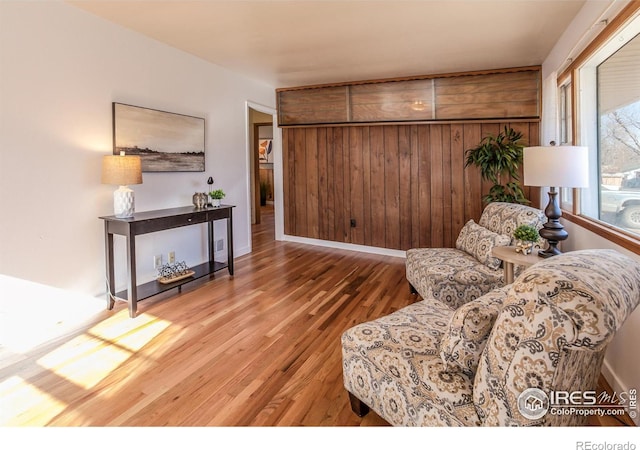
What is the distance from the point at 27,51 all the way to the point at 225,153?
2.24 metres

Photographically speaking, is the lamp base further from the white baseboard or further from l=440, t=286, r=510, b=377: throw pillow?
the white baseboard

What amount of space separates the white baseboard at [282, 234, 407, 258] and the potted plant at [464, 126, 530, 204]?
1.37m

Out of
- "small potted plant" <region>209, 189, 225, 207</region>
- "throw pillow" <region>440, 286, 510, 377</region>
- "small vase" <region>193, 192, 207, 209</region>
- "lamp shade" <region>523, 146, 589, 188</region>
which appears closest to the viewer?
"throw pillow" <region>440, 286, 510, 377</region>

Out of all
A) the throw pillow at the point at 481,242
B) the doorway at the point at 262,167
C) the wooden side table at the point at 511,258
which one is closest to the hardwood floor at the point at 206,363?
the throw pillow at the point at 481,242

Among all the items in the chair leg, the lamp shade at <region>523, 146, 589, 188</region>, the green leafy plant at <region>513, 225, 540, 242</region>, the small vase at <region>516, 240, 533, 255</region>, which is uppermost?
the lamp shade at <region>523, 146, 589, 188</region>

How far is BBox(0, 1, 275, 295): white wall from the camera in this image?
2.55 m

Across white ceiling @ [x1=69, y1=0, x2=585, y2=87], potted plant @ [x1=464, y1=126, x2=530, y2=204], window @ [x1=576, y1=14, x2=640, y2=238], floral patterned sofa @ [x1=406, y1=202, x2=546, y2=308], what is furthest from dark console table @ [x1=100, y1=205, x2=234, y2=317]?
window @ [x1=576, y1=14, x2=640, y2=238]

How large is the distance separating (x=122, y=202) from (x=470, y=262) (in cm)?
301

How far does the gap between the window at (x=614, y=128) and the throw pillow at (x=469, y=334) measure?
4.34ft

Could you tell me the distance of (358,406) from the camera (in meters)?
1.79

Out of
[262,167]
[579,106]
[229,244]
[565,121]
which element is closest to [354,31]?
[579,106]

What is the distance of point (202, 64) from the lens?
418 cm
